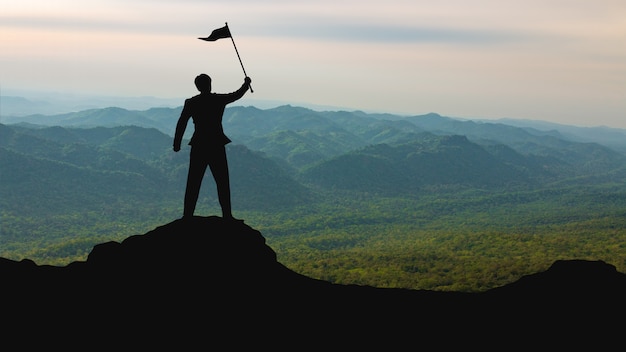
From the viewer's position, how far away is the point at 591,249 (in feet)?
373

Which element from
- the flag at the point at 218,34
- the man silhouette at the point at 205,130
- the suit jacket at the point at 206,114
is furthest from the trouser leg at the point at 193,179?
the flag at the point at 218,34

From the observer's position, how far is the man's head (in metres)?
16.9

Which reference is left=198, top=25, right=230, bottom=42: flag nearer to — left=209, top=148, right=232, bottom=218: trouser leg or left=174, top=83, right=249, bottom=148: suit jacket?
left=174, top=83, right=249, bottom=148: suit jacket

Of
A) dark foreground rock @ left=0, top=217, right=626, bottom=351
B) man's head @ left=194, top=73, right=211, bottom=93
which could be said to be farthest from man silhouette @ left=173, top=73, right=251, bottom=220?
dark foreground rock @ left=0, top=217, right=626, bottom=351

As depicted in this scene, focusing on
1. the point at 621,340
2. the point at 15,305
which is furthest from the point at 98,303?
the point at 621,340

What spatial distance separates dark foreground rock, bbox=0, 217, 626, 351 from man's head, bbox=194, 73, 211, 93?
14.0 feet

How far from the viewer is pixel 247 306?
14344 millimetres

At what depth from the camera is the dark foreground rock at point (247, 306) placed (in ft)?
43.2

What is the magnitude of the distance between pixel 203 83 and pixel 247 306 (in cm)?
731

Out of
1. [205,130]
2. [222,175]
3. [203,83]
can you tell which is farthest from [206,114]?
[222,175]

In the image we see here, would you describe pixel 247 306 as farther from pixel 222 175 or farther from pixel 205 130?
pixel 205 130

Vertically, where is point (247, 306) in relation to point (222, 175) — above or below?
below

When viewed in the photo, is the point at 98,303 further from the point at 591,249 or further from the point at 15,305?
the point at 591,249

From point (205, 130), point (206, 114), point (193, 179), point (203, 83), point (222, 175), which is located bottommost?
point (193, 179)
